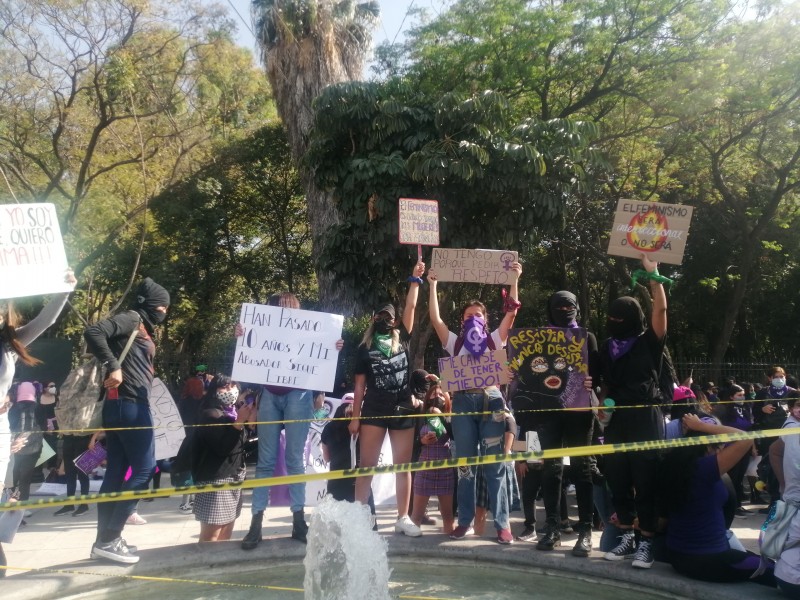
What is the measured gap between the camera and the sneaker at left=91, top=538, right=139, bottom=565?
15.3ft

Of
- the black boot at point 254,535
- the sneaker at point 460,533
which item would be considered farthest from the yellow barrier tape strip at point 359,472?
the sneaker at point 460,533

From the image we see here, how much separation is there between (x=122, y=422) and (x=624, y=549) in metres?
3.45

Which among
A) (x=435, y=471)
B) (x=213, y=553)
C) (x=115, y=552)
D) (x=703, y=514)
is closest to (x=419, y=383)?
(x=435, y=471)

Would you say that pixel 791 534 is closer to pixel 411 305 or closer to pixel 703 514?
pixel 703 514

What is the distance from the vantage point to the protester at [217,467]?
5.37m

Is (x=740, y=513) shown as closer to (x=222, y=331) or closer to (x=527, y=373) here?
(x=527, y=373)

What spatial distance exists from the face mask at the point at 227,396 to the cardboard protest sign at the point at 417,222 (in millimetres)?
2189

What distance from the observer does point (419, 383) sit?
6496mm

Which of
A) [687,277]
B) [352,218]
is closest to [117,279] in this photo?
[352,218]

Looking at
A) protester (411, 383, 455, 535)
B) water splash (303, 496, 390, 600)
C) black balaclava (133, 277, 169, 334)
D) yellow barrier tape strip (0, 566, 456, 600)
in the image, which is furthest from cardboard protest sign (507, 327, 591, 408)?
black balaclava (133, 277, 169, 334)

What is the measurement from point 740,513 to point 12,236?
24.3 ft

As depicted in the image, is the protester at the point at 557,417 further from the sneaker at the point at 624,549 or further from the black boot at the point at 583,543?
the sneaker at the point at 624,549

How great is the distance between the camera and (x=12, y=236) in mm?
4418

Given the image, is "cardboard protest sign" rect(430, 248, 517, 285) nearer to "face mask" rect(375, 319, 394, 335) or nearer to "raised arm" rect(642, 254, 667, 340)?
"face mask" rect(375, 319, 394, 335)
